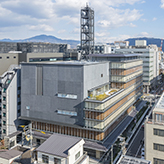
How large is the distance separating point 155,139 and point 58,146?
20.9m

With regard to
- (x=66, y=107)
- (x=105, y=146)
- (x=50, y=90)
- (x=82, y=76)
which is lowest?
(x=105, y=146)

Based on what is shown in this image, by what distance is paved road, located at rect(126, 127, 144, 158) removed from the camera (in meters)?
A: 57.6

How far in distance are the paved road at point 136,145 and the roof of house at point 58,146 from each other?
21.9m

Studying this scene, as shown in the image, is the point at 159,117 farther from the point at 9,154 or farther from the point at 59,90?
the point at 9,154

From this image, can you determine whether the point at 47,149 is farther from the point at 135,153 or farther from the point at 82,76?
the point at 135,153

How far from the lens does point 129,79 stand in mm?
76938

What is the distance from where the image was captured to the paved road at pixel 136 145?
57625 millimetres

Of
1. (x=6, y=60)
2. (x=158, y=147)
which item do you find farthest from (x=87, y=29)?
(x=158, y=147)

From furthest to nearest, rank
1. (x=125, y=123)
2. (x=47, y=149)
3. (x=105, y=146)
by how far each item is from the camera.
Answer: (x=125, y=123) → (x=105, y=146) → (x=47, y=149)

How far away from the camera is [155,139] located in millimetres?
42250

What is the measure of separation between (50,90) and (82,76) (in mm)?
11231

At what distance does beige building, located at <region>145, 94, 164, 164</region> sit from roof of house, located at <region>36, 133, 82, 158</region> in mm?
15294

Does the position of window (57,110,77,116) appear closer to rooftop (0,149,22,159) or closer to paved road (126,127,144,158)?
rooftop (0,149,22,159)

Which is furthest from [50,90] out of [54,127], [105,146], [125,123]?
[125,123]
